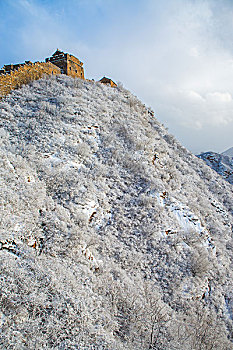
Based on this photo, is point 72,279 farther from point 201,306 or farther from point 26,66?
point 26,66

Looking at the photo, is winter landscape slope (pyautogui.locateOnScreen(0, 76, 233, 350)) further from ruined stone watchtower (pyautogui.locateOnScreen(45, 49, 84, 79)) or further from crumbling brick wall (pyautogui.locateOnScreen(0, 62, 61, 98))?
ruined stone watchtower (pyautogui.locateOnScreen(45, 49, 84, 79))

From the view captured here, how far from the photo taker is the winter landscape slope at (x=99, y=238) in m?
5.62

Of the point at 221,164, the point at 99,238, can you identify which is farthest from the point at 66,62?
the point at 221,164

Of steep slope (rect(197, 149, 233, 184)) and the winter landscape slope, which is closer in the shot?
the winter landscape slope

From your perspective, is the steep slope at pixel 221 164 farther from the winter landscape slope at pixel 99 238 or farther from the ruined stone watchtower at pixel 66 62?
the ruined stone watchtower at pixel 66 62

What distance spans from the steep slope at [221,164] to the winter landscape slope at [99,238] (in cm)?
1560

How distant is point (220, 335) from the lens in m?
8.18

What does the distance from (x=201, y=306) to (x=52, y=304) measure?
312 inches

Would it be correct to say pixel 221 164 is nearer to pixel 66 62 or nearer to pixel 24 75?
pixel 66 62

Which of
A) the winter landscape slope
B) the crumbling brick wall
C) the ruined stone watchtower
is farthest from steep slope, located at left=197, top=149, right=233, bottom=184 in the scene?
the crumbling brick wall

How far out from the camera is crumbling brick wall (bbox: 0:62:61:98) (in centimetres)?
1605

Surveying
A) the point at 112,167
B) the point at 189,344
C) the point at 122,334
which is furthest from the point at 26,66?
the point at 189,344

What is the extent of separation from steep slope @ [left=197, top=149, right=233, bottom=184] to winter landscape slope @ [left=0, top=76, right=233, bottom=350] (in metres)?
15.6

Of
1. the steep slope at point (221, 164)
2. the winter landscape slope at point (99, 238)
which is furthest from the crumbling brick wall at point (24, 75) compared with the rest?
the steep slope at point (221, 164)
